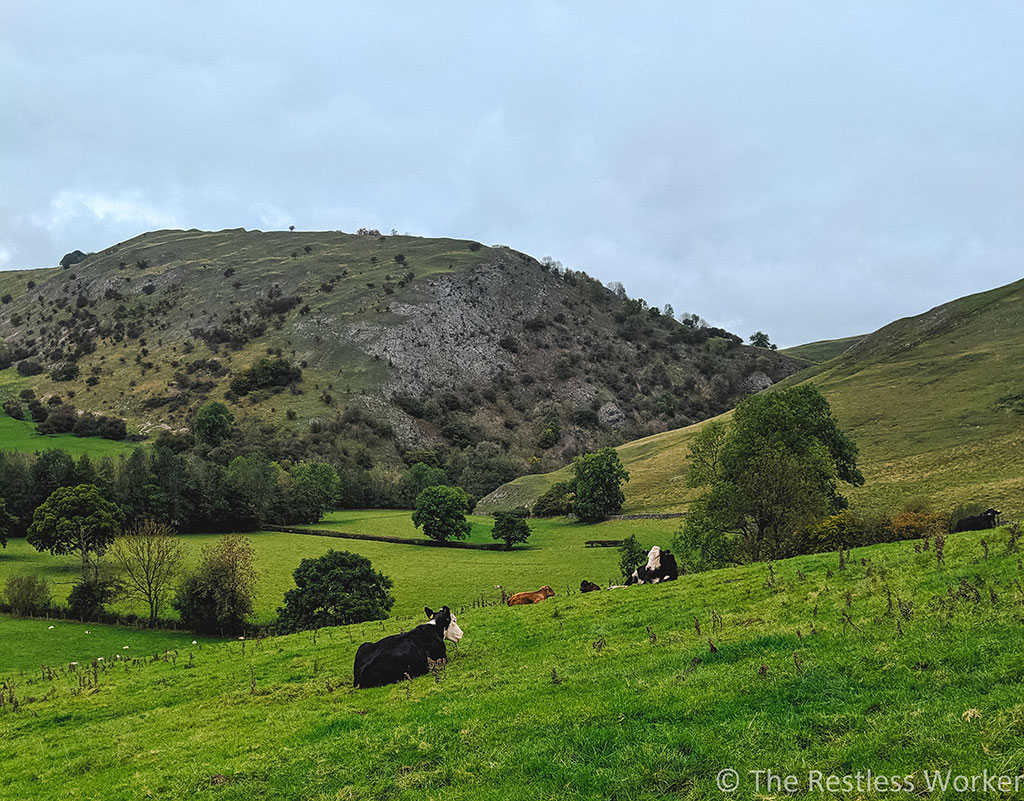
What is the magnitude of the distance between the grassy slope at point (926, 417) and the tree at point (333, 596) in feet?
158

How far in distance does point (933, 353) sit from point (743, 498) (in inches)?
3517

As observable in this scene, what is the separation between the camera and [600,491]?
94125 millimetres

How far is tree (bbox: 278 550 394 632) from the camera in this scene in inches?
1636

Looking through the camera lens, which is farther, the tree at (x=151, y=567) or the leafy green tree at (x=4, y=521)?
the leafy green tree at (x=4, y=521)

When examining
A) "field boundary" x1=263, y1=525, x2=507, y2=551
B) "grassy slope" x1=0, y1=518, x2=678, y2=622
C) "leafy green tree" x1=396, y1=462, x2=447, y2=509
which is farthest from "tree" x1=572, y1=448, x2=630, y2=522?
"leafy green tree" x1=396, y1=462, x2=447, y2=509

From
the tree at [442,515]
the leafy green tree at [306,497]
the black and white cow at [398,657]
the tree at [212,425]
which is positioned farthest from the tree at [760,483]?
the tree at [212,425]

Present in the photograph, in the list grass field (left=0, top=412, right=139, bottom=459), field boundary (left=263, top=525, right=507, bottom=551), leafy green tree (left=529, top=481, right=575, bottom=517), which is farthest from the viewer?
grass field (left=0, top=412, right=139, bottom=459)

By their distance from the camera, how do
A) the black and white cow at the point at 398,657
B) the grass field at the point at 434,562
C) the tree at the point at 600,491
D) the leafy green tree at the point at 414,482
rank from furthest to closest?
1. the leafy green tree at the point at 414,482
2. the tree at the point at 600,491
3. the grass field at the point at 434,562
4. the black and white cow at the point at 398,657

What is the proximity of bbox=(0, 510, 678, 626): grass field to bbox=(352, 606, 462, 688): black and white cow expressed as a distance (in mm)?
30004

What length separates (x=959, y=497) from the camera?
58.8 m

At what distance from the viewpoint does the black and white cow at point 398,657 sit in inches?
648

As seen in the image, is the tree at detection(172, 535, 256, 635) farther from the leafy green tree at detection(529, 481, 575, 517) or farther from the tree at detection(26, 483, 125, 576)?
the leafy green tree at detection(529, 481, 575, 517)

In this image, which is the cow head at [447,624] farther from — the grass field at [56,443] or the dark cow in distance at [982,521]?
the grass field at [56,443]

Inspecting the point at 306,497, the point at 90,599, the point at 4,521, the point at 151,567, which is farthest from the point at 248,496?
the point at 90,599
